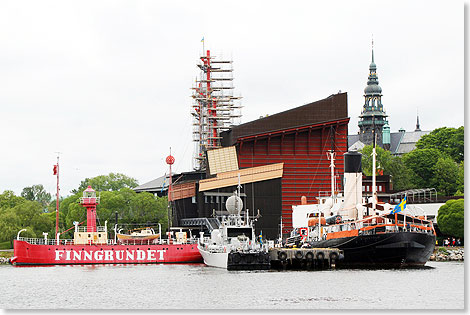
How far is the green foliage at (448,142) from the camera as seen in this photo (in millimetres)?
173625

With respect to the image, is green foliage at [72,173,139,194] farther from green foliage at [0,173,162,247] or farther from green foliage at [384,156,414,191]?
green foliage at [384,156,414,191]

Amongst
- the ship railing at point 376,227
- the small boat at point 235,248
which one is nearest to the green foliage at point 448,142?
the ship railing at point 376,227

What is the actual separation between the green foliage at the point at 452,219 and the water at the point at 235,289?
30.9 m

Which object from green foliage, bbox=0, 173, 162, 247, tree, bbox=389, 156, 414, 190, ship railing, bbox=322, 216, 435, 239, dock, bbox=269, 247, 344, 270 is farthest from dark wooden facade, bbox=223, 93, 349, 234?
dock, bbox=269, 247, 344, 270

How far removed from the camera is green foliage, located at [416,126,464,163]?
174m

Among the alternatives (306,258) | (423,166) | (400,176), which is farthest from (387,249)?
(423,166)

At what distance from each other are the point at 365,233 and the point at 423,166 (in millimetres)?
86007

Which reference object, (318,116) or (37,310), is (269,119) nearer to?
(318,116)

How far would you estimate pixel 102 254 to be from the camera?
9644 cm

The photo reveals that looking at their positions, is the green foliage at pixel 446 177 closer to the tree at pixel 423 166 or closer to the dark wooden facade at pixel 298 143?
the tree at pixel 423 166

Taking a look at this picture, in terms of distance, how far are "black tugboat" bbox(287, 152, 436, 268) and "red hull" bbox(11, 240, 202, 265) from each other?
45.8 feet

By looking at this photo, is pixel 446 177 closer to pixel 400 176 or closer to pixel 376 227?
pixel 400 176

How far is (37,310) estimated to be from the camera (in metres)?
50.4

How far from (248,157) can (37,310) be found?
79024mm
